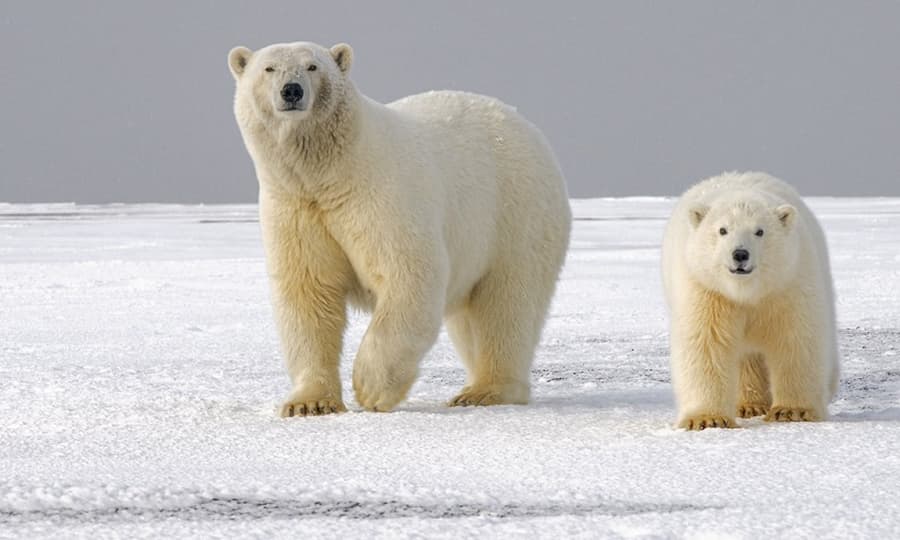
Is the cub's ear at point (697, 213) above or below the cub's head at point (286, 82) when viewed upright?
below

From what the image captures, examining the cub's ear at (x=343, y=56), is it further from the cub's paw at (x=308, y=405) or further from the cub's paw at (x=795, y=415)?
the cub's paw at (x=795, y=415)

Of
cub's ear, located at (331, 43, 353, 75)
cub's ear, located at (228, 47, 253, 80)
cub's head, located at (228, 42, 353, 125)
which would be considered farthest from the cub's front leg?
cub's ear, located at (331, 43, 353, 75)

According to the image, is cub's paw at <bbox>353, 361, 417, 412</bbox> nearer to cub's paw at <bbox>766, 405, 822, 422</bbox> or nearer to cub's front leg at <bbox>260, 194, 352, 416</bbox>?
cub's front leg at <bbox>260, 194, 352, 416</bbox>

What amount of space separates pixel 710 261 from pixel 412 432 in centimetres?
120

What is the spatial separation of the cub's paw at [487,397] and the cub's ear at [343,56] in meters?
1.45

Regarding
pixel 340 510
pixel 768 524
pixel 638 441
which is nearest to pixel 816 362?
pixel 638 441

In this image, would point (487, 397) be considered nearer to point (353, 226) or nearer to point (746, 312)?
point (353, 226)

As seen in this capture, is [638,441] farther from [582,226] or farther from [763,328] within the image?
[582,226]

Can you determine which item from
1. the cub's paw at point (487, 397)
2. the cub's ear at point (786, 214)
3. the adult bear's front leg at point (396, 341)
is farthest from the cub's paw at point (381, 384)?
the cub's ear at point (786, 214)

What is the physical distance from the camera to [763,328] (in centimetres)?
465

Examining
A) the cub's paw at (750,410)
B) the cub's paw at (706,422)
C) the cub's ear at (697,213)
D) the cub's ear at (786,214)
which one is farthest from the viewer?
the cub's paw at (750,410)

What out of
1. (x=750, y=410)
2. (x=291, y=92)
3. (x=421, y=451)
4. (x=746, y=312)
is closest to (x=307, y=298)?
(x=291, y=92)

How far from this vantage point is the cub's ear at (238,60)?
5066mm

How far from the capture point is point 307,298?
5.07m
